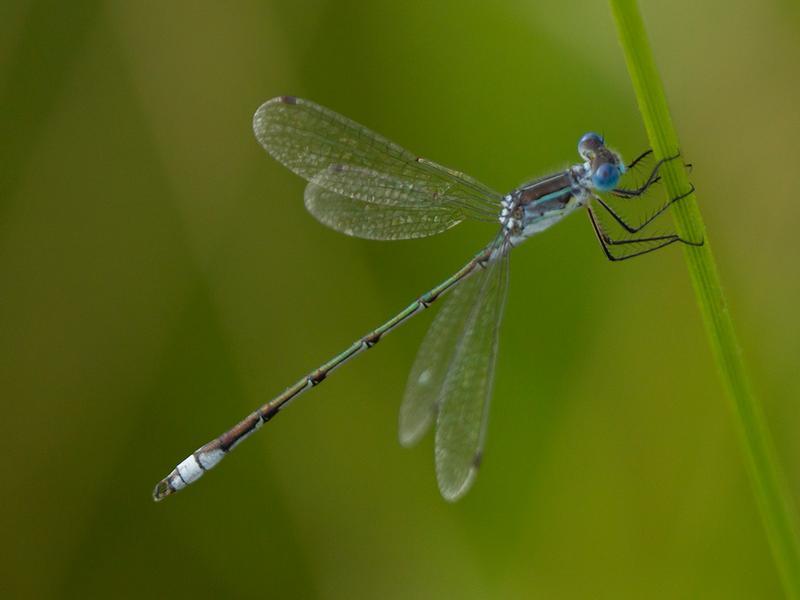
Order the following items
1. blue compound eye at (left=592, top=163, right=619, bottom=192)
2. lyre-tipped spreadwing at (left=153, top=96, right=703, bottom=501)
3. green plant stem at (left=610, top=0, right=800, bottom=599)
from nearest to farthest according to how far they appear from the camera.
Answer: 1. green plant stem at (left=610, top=0, right=800, bottom=599)
2. blue compound eye at (left=592, top=163, right=619, bottom=192)
3. lyre-tipped spreadwing at (left=153, top=96, right=703, bottom=501)

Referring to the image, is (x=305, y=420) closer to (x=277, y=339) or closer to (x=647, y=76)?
(x=277, y=339)

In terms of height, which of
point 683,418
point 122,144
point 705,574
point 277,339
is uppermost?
point 122,144

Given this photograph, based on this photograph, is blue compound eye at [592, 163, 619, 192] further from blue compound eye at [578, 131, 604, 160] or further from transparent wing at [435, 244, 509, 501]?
transparent wing at [435, 244, 509, 501]

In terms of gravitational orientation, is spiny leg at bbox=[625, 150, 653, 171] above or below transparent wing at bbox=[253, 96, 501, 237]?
below

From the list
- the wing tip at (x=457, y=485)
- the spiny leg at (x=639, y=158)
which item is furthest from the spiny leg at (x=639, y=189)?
the wing tip at (x=457, y=485)

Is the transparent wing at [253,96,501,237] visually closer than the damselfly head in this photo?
No

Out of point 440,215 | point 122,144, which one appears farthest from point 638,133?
point 122,144

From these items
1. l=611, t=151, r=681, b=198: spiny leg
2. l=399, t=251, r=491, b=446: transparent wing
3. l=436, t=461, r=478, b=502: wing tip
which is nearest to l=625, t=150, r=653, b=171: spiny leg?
l=611, t=151, r=681, b=198: spiny leg
